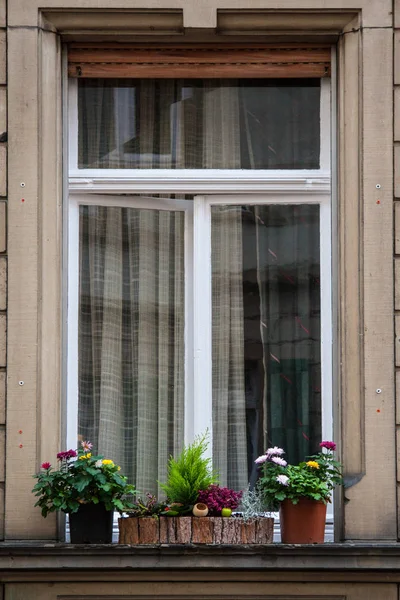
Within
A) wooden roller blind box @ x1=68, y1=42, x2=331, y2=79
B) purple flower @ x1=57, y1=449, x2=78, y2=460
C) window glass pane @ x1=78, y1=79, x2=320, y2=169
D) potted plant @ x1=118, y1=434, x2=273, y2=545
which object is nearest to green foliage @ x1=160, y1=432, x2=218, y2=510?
potted plant @ x1=118, y1=434, x2=273, y2=545

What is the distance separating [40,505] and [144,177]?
87.5 inches

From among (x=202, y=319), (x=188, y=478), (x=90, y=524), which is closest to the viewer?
(x=90, y=524)

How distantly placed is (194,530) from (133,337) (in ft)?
4.84

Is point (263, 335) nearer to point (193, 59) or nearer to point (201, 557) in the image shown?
point (201, 557)

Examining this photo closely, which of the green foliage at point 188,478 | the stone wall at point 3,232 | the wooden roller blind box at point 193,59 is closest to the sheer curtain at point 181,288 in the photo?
the wooden roller blind box at point 193,59

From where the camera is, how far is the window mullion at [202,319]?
28.6 ft

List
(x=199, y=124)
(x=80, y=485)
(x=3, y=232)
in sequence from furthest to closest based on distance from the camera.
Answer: (x=199, y=124) → (x=3, y=232) → (x=80, y=485)

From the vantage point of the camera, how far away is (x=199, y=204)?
8844 millimetres

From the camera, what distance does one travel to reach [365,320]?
27.3 ft

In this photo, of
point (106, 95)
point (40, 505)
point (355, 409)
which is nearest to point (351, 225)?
point (355, 409)

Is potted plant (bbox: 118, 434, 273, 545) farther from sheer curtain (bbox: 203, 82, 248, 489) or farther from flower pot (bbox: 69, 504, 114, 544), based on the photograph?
sheer curtain (bbox: 203, 82, 248, 489)

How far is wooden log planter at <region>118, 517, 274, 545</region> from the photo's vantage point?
312 inches

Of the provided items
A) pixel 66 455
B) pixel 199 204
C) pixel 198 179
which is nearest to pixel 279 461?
pixel 66 455

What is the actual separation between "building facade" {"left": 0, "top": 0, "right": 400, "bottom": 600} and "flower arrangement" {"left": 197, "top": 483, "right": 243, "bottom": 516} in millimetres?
256
